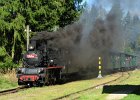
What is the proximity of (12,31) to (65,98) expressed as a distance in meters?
21.0

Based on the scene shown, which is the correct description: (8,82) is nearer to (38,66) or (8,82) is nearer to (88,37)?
(38,66)

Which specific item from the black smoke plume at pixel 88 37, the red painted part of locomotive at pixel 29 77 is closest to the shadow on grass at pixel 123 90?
the red painted part of locomotive at pixel 29 77

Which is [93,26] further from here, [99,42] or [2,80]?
[2,80]

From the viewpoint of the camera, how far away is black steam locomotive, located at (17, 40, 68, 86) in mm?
23781

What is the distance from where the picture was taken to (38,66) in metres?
24.3

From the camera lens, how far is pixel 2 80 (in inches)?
1096

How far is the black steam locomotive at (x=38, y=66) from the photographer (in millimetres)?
23781

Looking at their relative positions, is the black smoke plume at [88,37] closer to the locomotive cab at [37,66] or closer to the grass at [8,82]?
the locomotive cab at [37,66]

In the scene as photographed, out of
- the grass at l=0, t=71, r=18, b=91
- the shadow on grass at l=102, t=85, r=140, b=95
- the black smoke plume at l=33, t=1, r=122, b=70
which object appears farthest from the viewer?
the black smoke plume at l=33, t=1, r=122, b=70

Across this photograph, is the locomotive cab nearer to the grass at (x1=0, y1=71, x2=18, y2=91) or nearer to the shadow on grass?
the grass at (x1=0, y1=71, x2=18, y2=91)

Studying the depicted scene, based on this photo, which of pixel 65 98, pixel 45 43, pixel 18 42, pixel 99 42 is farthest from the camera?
pixel 18 42

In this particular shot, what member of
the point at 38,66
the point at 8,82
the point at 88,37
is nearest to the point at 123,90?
the point at 38,66

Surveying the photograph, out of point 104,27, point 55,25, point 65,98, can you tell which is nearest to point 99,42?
point 104,27

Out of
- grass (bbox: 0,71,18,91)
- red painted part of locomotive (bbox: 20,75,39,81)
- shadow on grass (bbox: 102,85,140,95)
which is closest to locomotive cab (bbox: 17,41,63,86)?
red painted part of locomotive (bbox: 20,75,39,81)
